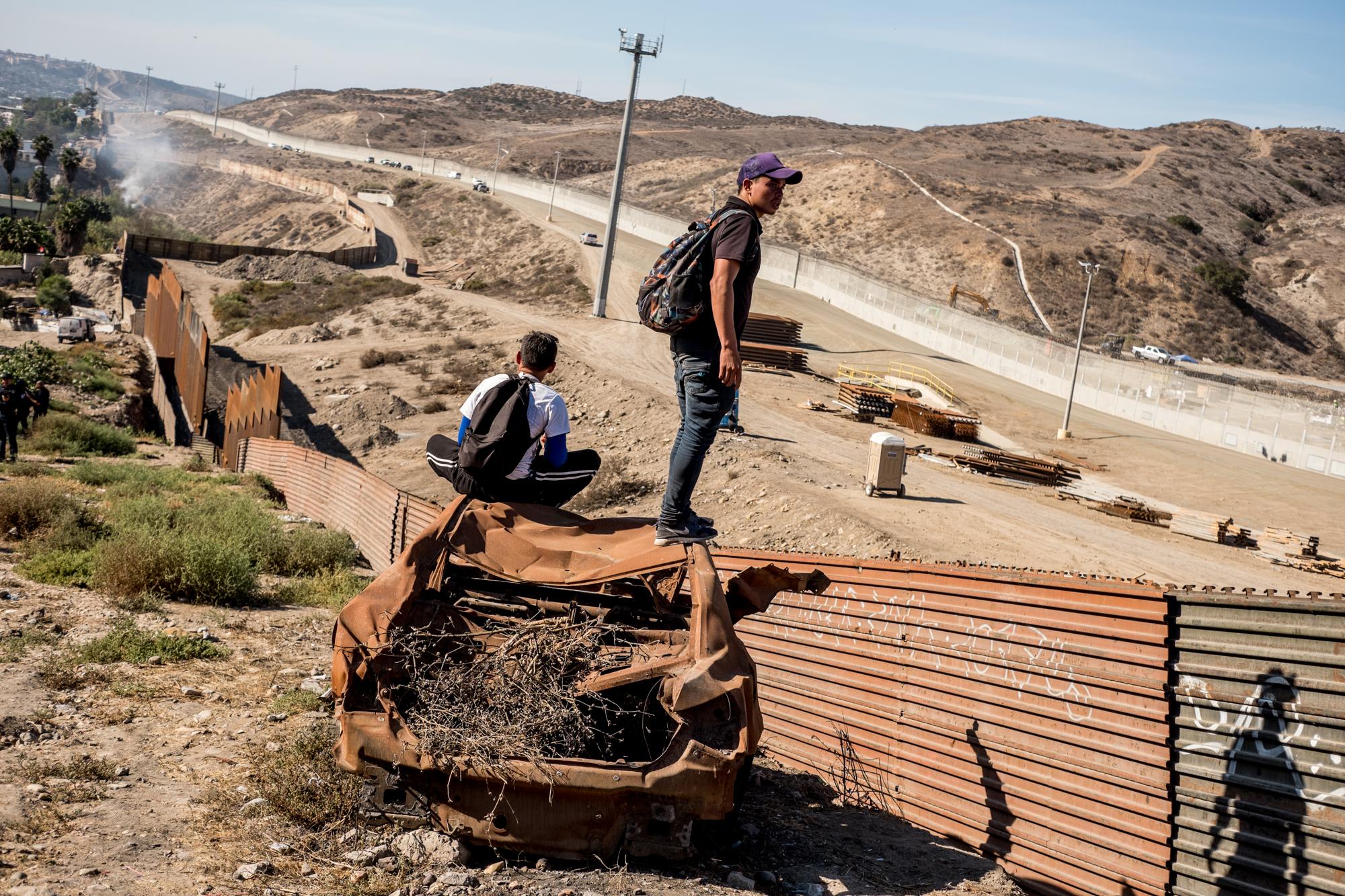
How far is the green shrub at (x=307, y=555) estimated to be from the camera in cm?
1248

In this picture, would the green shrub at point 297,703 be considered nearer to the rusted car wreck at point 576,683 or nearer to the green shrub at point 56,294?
the rusted car wreck at point 576,683

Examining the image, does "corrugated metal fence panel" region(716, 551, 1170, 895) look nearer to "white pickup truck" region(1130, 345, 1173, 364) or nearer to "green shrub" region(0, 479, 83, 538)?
"green shrub" region(0, 479, 83, 538)

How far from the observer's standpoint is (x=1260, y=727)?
533 cm

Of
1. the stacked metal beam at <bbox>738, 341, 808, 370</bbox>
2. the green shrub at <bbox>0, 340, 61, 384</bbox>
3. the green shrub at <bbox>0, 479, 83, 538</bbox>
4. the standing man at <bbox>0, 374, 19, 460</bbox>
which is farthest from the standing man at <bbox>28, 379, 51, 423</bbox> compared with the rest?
the stacked metal beam at <bbox>738, 341, 808, 370</bbox>

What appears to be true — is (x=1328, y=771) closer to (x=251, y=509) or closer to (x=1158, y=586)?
(x=1158, y=586)

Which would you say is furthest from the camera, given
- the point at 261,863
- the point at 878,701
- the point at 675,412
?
the point at 675,412

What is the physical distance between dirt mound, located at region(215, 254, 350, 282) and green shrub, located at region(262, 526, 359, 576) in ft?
189

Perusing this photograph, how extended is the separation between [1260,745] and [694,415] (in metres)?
3.18

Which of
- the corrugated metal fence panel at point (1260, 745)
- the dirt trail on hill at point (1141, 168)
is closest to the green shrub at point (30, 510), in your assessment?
the corrugated metal fence panel at point (1260, 745)

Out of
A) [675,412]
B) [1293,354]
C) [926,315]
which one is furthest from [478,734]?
[1293,354]

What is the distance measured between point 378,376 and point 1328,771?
40.8 metres

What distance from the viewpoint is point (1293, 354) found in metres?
77.1

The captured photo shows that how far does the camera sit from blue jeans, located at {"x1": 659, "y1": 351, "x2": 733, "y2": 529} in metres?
5.79

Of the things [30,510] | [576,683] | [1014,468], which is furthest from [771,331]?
[576,683]
